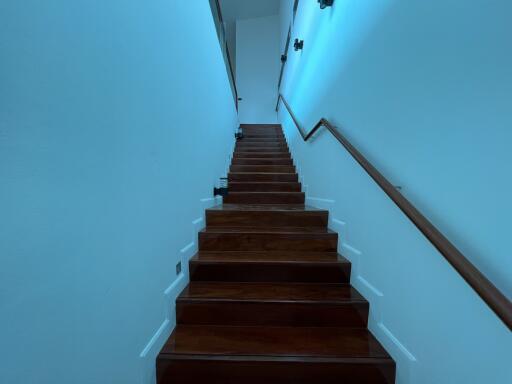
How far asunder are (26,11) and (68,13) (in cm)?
13

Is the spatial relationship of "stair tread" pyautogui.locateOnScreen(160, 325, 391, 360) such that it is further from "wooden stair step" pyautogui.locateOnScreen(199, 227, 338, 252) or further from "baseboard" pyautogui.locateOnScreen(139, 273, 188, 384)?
"wooden stair step" pyautogui.locateOnScreen(199, 227, 338, 252)

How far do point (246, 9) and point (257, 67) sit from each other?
59.4 inches

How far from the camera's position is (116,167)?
0.83m

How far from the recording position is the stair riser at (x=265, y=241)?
1.83 m

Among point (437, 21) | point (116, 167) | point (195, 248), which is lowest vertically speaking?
point (195, 248)

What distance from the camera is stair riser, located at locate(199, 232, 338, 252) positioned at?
183 centimetres

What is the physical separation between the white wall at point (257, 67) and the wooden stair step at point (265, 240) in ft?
17.2

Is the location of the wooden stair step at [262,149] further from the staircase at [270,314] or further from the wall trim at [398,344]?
the wall trim at [398,344]

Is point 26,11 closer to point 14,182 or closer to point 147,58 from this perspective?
point 14,182

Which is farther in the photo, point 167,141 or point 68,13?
point 167,141

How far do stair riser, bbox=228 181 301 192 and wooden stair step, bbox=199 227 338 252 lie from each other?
1120 millimetres

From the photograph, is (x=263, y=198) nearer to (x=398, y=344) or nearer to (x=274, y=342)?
(x=274, y=342)

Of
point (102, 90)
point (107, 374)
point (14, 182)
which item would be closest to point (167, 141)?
point (102, 90)

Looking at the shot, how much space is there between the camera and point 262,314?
1.38 m
